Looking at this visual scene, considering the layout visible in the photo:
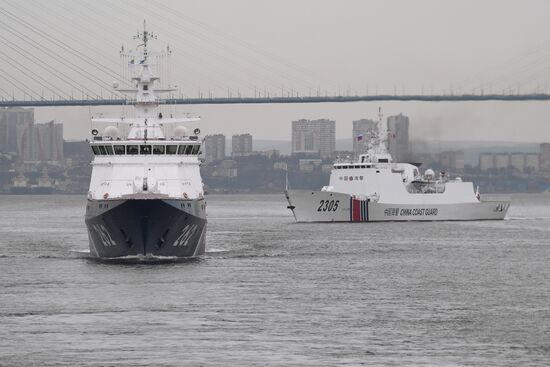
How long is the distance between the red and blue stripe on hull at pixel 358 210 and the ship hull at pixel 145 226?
145ft

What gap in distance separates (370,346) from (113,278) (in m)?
15.0

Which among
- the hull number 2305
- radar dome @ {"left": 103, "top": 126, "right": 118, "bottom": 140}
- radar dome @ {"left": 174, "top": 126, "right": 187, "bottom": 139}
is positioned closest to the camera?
radar dome @ {"left": 103, "top": 126, "right": 118, "bottom": 140}

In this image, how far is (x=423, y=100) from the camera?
5965 inches

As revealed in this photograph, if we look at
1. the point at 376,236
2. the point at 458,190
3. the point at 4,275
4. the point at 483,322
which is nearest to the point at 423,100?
the point at 458,190

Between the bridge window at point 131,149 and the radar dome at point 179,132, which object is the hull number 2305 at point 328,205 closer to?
the radar dome at point 179,132

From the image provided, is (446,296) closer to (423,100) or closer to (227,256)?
(227,256)

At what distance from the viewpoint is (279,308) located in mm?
35625

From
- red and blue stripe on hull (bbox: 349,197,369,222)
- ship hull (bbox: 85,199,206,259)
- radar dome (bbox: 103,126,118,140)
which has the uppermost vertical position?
radar dome (bbox: 103,126,118,140)

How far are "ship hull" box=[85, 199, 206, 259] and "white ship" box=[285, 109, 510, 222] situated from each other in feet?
147

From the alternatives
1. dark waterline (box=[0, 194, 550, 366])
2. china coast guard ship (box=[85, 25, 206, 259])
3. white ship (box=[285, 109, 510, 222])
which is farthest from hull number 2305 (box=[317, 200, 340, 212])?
china coast guard ship (box=[85, 25, 206, 259])

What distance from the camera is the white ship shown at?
9281 centimetres

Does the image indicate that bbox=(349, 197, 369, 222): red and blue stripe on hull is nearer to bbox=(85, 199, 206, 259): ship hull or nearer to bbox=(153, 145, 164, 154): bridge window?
bbox=(85, 199, 206, 259): ship hull

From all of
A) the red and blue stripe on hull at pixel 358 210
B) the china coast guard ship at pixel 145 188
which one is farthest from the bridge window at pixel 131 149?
the red and blue stripe on hull at pixel 358 210

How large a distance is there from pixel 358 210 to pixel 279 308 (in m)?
57.6
